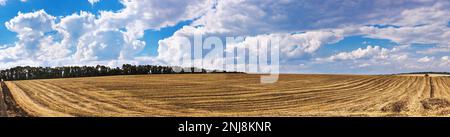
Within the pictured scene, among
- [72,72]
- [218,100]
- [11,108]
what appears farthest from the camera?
[72,72]

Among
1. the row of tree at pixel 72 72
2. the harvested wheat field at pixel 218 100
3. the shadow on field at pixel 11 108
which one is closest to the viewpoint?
the shadow on field at pixel 11 108

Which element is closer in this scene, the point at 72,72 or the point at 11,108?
the point at 11,108

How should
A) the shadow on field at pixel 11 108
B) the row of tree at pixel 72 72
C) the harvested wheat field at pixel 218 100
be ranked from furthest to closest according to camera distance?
1. the row of tree at pixel 72 72
2. the harvested wheat field at pixel 218 100
3. the shadow on field at pixel 11 108

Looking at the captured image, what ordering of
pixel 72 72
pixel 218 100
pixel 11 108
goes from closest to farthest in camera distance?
pixel 11 108
pixel 218 100
pixel 72 72

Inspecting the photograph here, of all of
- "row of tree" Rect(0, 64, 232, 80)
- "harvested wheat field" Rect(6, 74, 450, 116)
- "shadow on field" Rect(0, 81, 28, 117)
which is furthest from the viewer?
"row of tree" Rect(0, 64, 232, 80)

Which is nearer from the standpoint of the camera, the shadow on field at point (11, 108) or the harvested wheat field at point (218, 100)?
the shadow on field at point (11, 108)

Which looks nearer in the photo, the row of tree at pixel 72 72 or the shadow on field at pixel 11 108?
the shadow on field at pixel 11 108

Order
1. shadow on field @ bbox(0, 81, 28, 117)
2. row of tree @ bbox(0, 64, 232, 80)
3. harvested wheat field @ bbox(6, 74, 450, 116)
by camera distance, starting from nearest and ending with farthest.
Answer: shadow on field @ bbox(0, 81, 28, 117), harvested wheat field @ bbox(6, 74, 450, 116), row of tree @ bbox(0, 64, 232, 80)

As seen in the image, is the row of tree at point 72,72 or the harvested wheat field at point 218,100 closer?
the harvested wheat field at point 218,100

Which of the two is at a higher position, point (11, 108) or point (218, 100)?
point (218, 100)

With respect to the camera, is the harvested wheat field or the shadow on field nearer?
the shadow on field
